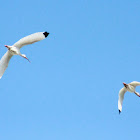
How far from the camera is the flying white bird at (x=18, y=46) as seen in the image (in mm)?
28578

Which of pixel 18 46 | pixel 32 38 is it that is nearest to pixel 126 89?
pixel 32 38

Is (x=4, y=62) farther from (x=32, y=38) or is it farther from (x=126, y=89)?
(x=126, y=89)

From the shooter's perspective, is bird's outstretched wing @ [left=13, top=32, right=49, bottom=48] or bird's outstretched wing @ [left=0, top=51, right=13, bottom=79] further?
bird's outstretched wing @ [left=0, top=51, right=13, bottom=79]

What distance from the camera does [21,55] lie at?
2998 centimetres

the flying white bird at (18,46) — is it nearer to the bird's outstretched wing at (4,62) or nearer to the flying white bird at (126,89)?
the bird's outstretched wing at (4,62)

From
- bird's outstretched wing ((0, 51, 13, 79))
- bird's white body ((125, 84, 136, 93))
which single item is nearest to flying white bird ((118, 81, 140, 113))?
bird's white body ((125, 84, 136, 93))

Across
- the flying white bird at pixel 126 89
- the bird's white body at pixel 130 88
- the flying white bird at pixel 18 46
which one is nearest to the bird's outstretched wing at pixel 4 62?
the flying white bird at pixel 18 46

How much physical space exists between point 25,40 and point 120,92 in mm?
Result: 8985

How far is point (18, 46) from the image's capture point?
2944 centimetres

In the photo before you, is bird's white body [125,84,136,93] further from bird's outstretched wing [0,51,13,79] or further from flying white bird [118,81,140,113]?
bird's outstretched wing [0,51,13,79]

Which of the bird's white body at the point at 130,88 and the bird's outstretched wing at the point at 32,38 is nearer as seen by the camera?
the bird's outstretched wing at the point at 32,38

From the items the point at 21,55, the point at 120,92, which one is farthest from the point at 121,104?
the point at 21,55

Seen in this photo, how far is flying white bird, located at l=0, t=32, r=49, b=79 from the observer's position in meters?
28.6

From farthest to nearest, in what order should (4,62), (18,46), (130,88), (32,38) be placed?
(130,88)
(4,62)
(18,46)
(32,38)
